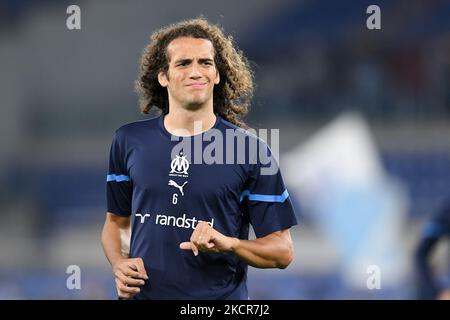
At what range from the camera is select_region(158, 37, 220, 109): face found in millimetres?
3578

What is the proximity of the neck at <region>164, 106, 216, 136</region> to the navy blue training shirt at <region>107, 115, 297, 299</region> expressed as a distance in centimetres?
3

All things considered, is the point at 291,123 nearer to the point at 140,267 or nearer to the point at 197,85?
the point at 197,85

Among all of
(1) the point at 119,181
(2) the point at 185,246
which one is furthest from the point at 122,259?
(2) the point at 185,246

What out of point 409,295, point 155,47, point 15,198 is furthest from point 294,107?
point 155,47

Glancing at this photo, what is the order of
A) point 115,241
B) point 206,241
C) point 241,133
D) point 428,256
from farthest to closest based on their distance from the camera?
point 428,256 < point 115,241 < point 241,133 < point 206,241

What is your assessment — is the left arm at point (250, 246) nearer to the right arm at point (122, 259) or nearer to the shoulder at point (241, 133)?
the right arm at point (122, 259)

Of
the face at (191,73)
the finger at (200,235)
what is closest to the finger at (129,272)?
the finger at (200,235)

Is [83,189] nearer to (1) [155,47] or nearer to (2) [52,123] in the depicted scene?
(2) [52,123]

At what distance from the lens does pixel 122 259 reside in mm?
3664

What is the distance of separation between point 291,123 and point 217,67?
4.81 metres

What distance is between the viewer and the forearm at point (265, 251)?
136 inches

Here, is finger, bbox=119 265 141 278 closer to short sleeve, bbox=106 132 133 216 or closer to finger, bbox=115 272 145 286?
finger, bbox=115 272 145 286

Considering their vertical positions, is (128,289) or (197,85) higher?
(197,85)

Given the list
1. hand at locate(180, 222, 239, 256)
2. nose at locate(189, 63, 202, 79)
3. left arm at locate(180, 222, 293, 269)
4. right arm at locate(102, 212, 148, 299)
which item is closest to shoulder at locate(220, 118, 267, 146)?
nose at locate(189, 63, 202, 79)
